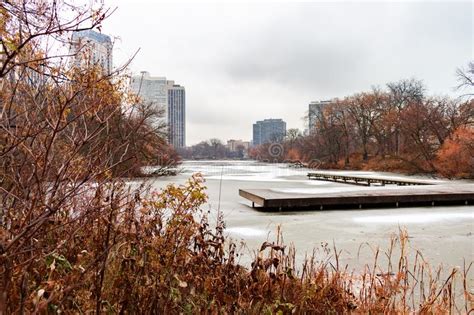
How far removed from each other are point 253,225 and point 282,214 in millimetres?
1774

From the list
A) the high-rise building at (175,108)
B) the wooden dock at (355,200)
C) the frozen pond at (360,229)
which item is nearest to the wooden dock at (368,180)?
the wooden dock at (355,200)

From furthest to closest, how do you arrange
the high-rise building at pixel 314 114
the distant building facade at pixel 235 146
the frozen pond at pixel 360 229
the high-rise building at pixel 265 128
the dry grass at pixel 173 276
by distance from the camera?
the high-rise building at pixel 265 128 < the distant building facade at pixel 235 146 < the high-rise building at pixel 314 114 < the frozen pond at pixel 360 229 < the dry grass at pixel 173 276

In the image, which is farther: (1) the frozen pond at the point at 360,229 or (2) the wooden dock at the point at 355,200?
(2) the wooden dock at the point at 355,200

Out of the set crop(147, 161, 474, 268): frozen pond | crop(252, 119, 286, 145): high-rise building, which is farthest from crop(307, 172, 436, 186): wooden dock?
crop(252, 119, 286, 145): high-rise building

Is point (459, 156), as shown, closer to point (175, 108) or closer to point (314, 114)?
point (175, 108)

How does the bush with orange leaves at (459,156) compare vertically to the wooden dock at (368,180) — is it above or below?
above

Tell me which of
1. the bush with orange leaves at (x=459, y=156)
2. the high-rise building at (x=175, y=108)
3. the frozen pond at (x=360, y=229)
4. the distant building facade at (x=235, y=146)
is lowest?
the frozen pond at (x=360, y=229)

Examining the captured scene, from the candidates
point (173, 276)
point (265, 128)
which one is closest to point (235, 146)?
point (265, 128)

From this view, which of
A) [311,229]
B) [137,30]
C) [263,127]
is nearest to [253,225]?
[311,229]

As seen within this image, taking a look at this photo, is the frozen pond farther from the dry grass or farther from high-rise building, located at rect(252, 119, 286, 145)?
high-rise building, located at rect(252, 119, 286, 145)

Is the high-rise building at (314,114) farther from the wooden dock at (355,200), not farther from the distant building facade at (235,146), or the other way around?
the distant building facade at (235,146)

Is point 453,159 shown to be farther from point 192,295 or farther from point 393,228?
point 192,295

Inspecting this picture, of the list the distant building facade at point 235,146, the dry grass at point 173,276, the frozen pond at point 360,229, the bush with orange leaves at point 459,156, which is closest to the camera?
the dry grass at point 173,276

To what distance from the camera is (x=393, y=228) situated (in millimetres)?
6797
